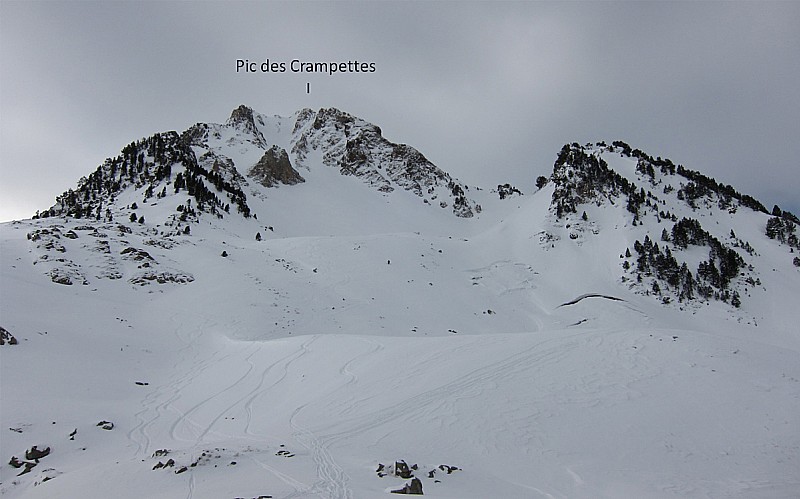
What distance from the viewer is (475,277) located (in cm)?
3772

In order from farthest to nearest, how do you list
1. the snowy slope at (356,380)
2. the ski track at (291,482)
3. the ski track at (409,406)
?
the snowy slope at (356,380)
the ski track at (409,406)
the ski track at (291,482)

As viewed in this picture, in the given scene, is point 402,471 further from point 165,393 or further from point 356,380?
point 165,393

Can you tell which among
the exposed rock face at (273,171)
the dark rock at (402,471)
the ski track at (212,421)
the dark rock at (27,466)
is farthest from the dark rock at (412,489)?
the exposed rock face at (273,171)

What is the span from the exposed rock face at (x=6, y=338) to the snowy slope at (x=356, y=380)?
0.22m

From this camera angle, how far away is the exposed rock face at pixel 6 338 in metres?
12.8

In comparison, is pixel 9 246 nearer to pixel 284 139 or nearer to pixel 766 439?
pixel 766 439

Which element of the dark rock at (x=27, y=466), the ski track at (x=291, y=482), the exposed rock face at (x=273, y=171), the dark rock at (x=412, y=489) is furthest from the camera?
the exposed rock face at (x=273, y=171)

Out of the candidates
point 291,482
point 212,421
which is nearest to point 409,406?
point 291,482

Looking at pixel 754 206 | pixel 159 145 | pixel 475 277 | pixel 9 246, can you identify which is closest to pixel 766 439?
pixel 475 277

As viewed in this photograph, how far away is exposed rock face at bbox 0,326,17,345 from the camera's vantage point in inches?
505

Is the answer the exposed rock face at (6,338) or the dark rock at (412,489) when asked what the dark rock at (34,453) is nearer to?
the exposed rock face at (6,338)

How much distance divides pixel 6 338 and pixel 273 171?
72684mm

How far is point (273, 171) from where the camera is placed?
8175 centimetres

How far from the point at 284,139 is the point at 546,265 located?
316 feet
